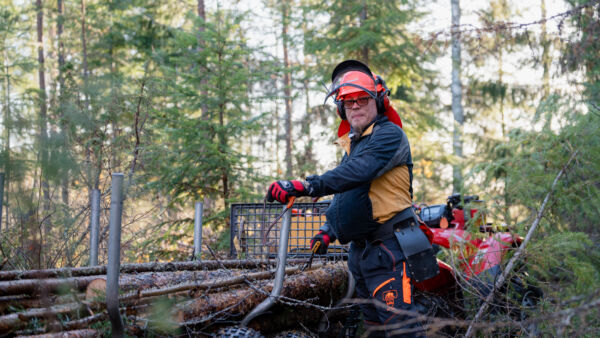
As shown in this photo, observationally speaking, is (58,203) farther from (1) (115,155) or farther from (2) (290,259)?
(2) (290,259)

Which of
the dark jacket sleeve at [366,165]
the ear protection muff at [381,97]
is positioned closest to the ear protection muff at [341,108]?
the ear protection muff at [381,97]

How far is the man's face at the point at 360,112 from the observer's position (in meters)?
→ 3.73

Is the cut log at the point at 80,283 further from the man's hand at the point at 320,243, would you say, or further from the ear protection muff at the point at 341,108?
the ear protection muff at the point at 341,108

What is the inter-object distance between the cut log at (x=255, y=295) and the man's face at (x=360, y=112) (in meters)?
1.27

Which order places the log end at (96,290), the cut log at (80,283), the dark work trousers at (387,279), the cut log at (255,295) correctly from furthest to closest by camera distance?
the dark work trousers at (387,279) → the cut log at (255,295) → the log end at (96,290) → the cut log at (80,283)

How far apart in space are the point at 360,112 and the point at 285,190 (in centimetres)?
100

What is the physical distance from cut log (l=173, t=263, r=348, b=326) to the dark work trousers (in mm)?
427

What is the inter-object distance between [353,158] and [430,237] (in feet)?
3.22

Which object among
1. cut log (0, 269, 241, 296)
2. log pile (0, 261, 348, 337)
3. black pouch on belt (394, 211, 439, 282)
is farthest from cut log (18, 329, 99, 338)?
black pouch on belt (394, 211, 439, 282)

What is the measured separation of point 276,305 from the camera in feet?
11.5

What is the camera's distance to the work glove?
3145 millimetres

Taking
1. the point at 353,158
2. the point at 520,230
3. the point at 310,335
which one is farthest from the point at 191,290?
the point at 520,230

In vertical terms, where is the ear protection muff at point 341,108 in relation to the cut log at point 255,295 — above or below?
above

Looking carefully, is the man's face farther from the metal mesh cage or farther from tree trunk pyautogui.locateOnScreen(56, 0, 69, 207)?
tree trunk pyautogui.locateOnScreen(56, 0, 69, 207)
